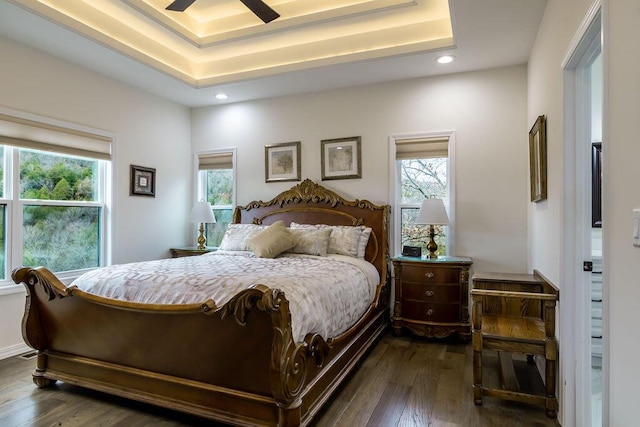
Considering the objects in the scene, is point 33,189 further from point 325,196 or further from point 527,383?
point 527,383

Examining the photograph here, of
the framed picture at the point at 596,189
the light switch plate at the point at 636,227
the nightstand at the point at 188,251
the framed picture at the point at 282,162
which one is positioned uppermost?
the framed picture at the point at 282,162

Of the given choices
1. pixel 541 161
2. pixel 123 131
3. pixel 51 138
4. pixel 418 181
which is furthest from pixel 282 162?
pixel 541 161

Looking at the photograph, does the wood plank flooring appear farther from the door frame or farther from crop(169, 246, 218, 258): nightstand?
crop(169, 246, 218, 258): nightstand

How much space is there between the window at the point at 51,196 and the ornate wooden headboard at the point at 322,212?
1.59 m

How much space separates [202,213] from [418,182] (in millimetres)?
2670

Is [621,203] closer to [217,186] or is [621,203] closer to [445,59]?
[445,59]

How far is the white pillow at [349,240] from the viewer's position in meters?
3.81

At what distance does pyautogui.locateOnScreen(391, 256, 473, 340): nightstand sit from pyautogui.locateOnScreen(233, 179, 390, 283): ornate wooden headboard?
39 cm

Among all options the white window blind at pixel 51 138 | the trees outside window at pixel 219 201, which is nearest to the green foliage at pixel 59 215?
the white window blind at pixel 51 138

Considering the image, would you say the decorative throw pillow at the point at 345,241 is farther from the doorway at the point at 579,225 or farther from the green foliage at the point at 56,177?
the green foliage at the point at 56,177

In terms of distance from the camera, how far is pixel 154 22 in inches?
137

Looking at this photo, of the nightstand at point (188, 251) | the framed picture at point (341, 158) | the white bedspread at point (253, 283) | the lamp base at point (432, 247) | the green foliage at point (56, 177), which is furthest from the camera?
the nightstand at point (188, 251)

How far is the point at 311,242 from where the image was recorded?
145 inches

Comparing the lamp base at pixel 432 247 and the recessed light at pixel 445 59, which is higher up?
the recessed light at pixel 445 59
